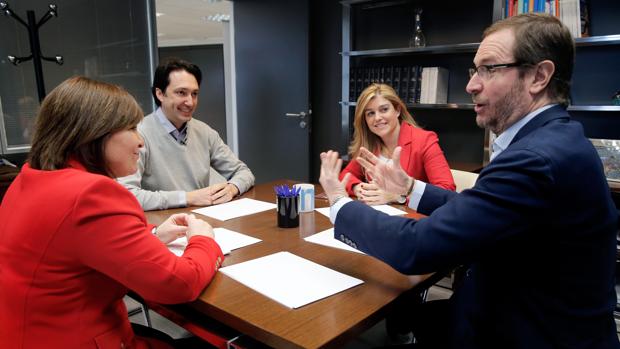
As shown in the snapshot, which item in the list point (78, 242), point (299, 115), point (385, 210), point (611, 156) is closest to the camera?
point (78, 242)

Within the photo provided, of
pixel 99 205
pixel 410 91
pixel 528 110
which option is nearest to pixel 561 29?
pixel 528 110

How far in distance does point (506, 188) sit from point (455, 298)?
1.46 ft

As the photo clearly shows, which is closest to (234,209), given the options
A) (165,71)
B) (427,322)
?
(427,322)

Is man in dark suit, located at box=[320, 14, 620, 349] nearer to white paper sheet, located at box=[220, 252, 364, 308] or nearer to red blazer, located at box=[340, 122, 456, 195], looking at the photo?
white paper sheet, located at box=[220, 252, 364, 308]

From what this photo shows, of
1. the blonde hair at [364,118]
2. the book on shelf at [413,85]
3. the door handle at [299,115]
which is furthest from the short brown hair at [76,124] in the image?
the door handle at [299,115]

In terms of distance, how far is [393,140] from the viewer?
95.3 inches

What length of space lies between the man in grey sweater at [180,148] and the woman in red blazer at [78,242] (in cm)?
92

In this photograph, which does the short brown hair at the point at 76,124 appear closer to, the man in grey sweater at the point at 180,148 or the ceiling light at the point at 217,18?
the man in grey sweater at the point at 180,148

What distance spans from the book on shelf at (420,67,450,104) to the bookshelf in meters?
0.08

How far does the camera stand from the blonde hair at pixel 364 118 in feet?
7.96

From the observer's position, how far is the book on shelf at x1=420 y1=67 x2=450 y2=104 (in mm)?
3285

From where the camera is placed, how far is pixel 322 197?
1935 millimetres

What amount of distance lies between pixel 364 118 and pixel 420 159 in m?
0.42

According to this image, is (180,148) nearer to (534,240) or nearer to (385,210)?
(385,210)
